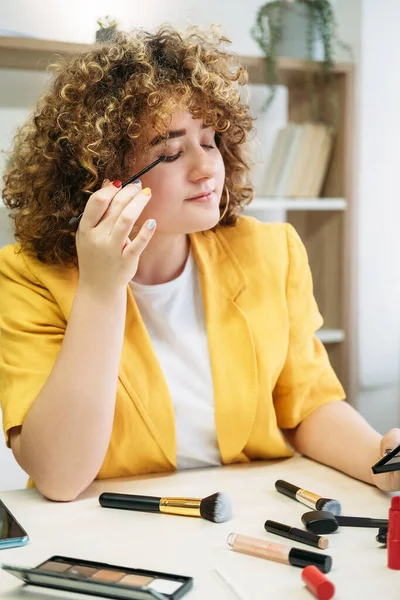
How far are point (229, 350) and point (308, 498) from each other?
32cm

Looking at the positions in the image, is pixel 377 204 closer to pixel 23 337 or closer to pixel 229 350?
pixel 229 350

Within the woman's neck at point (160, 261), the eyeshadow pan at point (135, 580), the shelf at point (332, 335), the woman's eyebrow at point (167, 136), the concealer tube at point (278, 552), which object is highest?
the woman's eyebrow at point (167, 136)

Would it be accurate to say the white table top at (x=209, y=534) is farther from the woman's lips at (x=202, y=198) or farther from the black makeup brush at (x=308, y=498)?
the woman's lips at (x=202, y=198)

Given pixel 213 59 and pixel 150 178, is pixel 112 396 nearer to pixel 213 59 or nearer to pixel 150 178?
pixel 150 178

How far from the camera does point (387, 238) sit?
2623mm

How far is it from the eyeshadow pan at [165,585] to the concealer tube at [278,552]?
0.11 meters

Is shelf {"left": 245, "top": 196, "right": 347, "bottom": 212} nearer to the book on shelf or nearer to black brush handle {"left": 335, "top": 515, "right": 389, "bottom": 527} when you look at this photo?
the book on shelf

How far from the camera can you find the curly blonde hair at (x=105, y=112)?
1112mm

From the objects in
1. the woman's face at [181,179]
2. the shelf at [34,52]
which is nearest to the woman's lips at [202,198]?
the woman's face at [181,179]

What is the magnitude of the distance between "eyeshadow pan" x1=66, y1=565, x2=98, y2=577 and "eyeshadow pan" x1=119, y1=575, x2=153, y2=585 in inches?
1.4

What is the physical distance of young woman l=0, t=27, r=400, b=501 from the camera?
3.38ft

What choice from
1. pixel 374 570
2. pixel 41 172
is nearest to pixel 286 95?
pixel 41 172

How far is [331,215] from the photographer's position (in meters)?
2.43

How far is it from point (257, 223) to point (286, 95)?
3.99 feet
